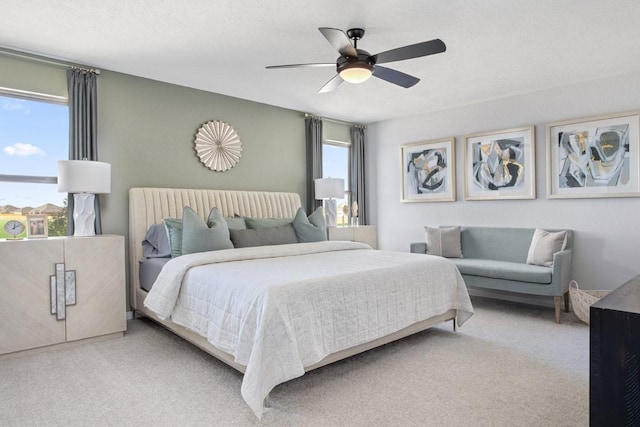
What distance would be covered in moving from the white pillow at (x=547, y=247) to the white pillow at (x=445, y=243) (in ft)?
3.09

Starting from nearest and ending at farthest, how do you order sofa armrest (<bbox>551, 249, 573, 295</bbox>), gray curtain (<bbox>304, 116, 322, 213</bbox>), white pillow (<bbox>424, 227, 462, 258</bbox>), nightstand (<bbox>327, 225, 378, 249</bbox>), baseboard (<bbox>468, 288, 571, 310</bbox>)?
1. sofa armrest (<bbox>551, 249, 573, 295</bbox>)
2. baseboard (<bbox>468, 288, 571, 310</bbox>)
3. white pillow (<bbox>424, 227, 462, 258</bbox>)
4. nightstand (<bbox>327, 225, 378, 249</bbox>)
5. gray curtain (<bbox>304, 116, 322, 213</bbox>)

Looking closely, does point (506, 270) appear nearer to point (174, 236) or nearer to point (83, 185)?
point (174, 236)

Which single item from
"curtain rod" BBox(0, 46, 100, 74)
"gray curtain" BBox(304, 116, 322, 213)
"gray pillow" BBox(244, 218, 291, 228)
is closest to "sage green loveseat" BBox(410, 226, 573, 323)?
"gray curtain" BBox(304, 116, 322, 213)

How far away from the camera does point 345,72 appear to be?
3105mm

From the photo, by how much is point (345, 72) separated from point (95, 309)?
→ 2.97 m

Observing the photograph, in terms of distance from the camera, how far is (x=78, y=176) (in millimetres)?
3480

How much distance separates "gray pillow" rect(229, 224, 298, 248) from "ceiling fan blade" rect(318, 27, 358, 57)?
1.96m

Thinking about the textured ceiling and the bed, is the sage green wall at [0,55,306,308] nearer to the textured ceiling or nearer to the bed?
the textured ceiling

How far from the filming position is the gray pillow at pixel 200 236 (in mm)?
3545

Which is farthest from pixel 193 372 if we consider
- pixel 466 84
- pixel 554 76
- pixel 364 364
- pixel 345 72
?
pixel 554 76

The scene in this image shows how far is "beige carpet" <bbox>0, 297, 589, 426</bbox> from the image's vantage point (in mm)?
2143

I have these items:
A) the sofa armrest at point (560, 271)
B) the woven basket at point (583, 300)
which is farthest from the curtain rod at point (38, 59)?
the woven basket at point (583, 300)

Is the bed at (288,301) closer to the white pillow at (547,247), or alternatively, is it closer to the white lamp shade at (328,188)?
the white pillow at (547,247)

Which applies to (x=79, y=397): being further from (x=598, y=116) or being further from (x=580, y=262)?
(x=598, y=116)
